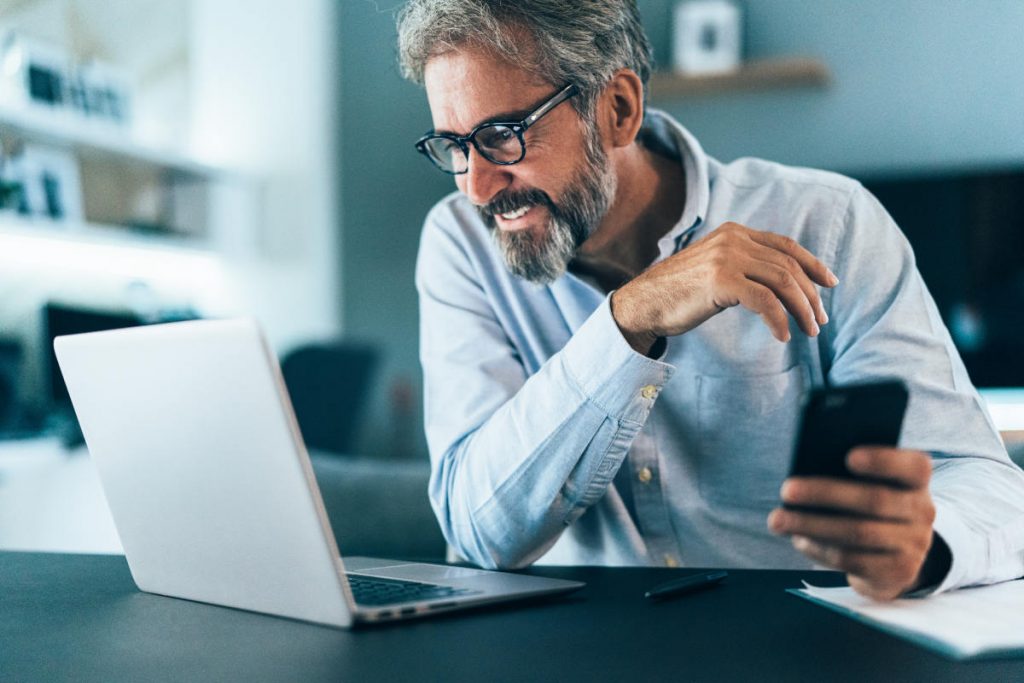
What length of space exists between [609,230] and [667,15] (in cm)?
269

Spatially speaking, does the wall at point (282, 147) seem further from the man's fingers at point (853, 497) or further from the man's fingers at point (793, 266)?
the man's fingers at point (853, 497)

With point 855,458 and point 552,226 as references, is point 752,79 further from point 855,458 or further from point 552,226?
point 855,458

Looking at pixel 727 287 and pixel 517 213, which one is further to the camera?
pixel 517 213

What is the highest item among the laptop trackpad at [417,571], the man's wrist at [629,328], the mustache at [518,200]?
the mustache at [518,200]

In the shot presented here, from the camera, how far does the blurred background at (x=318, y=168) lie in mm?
2941

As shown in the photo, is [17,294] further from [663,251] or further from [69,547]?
[663,251]

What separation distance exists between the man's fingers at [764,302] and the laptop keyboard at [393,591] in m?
0.36

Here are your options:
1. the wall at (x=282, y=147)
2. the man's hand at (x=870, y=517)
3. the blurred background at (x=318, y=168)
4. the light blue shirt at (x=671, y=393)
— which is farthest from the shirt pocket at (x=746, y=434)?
the wall at (x=282, y=147)

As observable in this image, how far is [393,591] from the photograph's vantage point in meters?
0.84

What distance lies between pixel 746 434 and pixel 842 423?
0.60 meters

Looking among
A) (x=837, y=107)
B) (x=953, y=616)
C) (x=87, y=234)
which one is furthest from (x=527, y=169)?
(x=837, y=107)

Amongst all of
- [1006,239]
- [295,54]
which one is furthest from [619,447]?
[295,54]

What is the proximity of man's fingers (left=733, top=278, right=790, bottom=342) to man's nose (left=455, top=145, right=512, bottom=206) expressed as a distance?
17.5 inches

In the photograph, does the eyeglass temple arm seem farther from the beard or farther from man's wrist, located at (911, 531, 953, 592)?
man's wrist, located at (911, 531, 953, 592)
